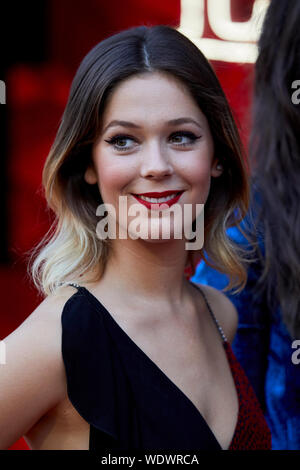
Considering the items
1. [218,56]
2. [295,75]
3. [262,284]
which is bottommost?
[262,284]

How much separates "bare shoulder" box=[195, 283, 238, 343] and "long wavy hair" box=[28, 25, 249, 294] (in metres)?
0.33

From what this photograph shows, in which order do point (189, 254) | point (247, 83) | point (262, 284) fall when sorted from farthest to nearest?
1. point (247, 83)
2. point (262, 284)
3. point (189, 254)

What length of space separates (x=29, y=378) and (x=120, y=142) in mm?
530

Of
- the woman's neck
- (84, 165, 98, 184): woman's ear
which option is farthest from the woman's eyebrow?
the woman's neck

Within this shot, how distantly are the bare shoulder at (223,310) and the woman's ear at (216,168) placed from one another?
0.41m

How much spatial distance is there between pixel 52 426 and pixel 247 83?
147 cm

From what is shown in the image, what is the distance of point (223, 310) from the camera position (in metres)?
1.81

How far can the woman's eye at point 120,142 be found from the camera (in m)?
1.32

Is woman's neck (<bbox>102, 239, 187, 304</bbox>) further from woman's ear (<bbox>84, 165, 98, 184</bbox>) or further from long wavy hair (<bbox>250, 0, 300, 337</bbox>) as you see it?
long wavy hair (<bbox>250, 0, 300, 337</bbox>)

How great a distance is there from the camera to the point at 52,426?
127 centimetres

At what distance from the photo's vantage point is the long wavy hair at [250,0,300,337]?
5.76 feet

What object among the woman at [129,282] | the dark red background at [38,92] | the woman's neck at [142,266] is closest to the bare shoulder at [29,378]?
the woman at [129,282]

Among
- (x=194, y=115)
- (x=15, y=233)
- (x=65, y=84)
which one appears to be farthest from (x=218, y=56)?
(x=194, y=115)
